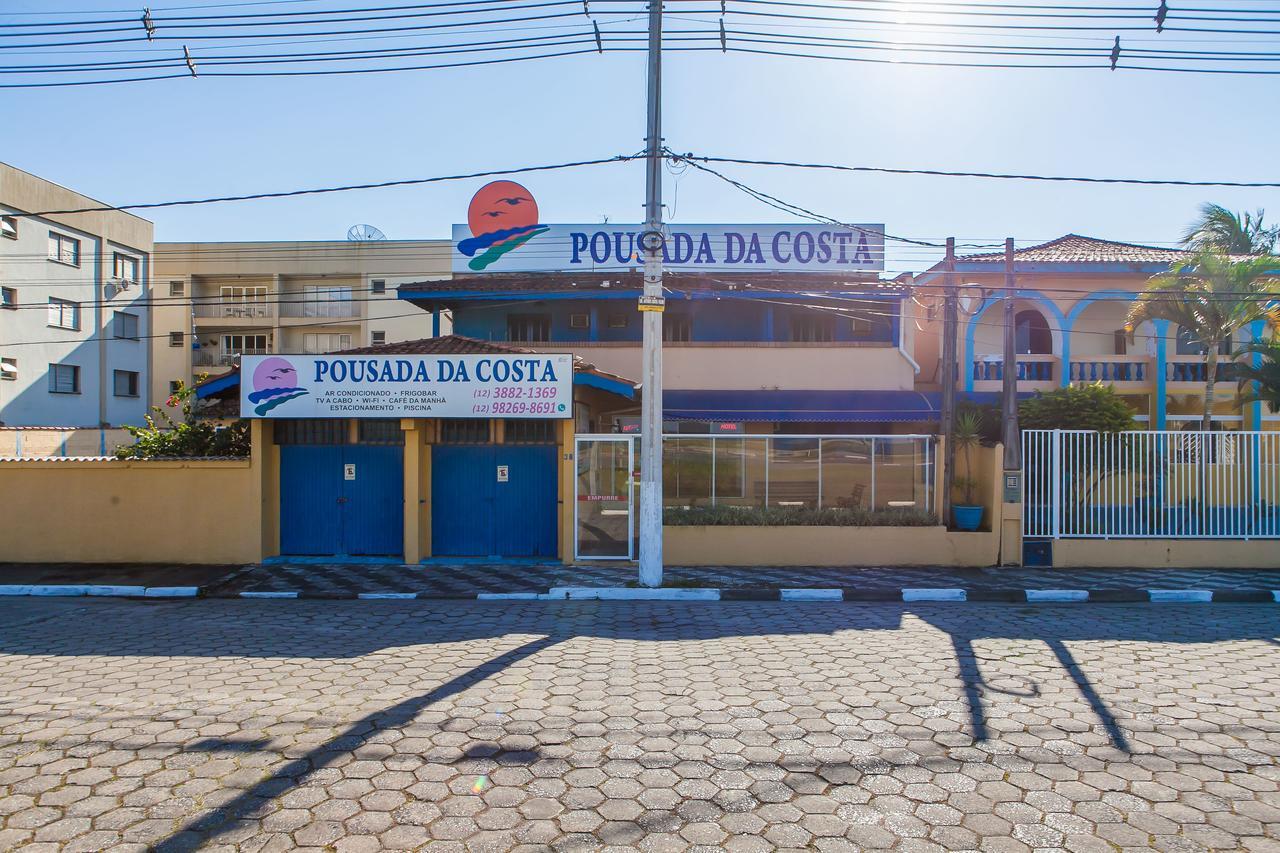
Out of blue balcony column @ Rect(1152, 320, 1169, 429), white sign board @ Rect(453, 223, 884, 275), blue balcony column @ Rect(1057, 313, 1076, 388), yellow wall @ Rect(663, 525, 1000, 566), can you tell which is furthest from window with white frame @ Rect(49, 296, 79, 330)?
blue balcony column @ Rect(1152, 320, 1169, 429)

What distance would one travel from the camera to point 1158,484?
500 inches

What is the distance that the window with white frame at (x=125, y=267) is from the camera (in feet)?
109

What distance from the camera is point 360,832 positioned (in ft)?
12.4

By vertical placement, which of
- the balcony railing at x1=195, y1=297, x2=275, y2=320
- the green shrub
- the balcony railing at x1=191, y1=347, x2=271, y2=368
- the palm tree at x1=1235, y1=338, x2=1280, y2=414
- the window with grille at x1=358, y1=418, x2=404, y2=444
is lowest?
the green shrub

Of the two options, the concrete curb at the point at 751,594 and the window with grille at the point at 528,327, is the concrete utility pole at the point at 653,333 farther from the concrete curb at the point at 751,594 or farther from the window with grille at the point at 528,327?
the window with grille at the point at 528,327

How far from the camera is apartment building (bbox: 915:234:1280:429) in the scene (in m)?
19.5

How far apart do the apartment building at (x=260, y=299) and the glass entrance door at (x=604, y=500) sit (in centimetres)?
2701

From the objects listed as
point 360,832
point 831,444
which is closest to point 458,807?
point 360,832

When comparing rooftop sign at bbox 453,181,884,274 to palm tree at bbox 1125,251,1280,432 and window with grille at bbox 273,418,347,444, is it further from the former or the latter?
window with grille at bbox 273,418,347,444

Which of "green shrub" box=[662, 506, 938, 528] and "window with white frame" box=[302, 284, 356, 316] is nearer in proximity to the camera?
"green shrub" box=[662, 506, 938, 528]

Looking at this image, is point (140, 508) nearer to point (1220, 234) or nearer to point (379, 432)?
point (379, 432)

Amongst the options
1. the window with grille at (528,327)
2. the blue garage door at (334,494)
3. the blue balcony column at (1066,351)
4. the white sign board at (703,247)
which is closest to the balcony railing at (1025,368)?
the blue balcony column at (1066,351)

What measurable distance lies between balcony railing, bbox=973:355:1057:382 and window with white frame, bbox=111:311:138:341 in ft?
110

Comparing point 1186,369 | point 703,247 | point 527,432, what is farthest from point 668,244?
point 1186,369
